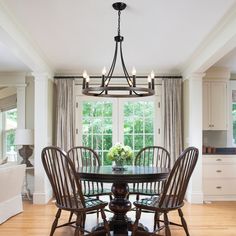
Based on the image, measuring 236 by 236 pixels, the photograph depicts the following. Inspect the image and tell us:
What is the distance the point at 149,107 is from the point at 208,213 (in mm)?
2366

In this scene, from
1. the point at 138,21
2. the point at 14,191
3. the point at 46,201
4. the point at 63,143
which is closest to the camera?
the point at 138,21

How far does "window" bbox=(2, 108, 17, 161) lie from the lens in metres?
7.46

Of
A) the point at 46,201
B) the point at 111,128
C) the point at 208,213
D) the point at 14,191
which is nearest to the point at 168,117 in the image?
the point at 111,128

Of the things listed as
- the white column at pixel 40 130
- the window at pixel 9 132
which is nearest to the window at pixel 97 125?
the white column at pixel 40 130

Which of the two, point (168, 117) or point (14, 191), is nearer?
point (14, 191)

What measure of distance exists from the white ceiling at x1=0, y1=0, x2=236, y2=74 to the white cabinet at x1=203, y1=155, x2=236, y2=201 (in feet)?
6.01

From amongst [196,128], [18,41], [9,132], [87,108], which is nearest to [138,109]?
[87,108]

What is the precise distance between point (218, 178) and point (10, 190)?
3.47 metres

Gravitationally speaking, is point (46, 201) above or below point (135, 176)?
below

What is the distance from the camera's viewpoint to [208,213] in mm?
4652

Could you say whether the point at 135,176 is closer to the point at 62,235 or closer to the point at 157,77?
the point at 62,235

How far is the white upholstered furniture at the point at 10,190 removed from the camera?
13.5 ft

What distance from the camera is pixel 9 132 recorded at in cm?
748

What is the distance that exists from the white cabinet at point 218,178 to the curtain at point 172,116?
0.62 meters
